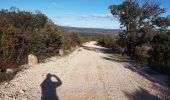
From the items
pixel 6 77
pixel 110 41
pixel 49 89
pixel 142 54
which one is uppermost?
pixel 49 89

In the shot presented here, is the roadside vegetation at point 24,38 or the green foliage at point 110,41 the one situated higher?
the roadside vegetation at point 24,38

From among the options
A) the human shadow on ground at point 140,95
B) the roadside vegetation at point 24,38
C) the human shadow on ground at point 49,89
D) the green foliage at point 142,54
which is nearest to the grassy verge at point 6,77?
the roadside vegetation at point 24,38

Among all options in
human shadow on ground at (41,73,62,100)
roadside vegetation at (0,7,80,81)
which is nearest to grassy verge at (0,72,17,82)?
roadside vegetation at (0,7,80,81)

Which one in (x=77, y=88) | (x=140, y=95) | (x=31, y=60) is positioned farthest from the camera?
(x=31, y=60)

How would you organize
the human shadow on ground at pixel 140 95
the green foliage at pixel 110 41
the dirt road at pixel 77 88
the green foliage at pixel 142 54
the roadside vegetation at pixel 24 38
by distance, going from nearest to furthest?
the dirt road at pixel 77 88 < the human shadow on ground at pixel 140 95 < the roadside vegetation at pixel 24 38 < the green foliage at pixel 142 54 < the green foliage at pixel 110 41

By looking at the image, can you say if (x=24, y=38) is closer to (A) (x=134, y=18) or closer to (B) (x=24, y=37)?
(B) (x=24, y=37)

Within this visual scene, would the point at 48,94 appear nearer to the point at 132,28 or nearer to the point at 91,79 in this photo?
the point at 91,79

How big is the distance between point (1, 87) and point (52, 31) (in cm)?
1809

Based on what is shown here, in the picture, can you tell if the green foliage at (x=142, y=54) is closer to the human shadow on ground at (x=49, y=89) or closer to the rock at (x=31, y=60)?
the rock at (x=31, y=60)

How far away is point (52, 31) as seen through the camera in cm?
3097

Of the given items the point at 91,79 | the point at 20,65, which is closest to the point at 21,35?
the point at 20,65

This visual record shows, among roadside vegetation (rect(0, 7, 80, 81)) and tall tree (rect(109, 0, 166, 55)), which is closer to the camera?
roadside vegetation (rect(0, 7, 80, 81))

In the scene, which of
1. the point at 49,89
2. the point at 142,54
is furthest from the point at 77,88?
the point at 142,54

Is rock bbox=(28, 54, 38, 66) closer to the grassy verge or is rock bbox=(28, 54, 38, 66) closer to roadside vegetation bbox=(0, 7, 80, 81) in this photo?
roadside vegetation bbox=(0, 7, 80, 81)
